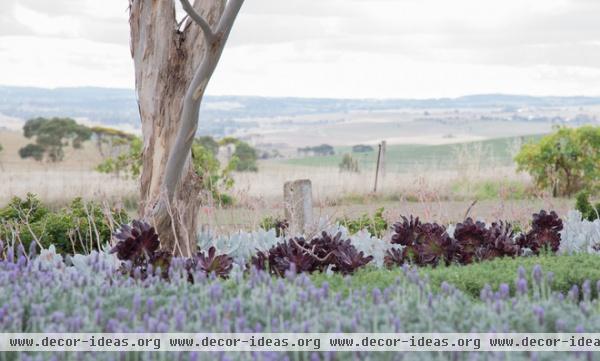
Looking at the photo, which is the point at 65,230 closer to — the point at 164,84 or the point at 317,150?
the point at 164,84

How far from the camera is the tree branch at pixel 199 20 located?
5430 mm

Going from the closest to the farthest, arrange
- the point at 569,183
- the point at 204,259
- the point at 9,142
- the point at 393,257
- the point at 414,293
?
the point at 414,293
the point at 204,259
the point at 393,257
the point at 569,183
the point at 9,142

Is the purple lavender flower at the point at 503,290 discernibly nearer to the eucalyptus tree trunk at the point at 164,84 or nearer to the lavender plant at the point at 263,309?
the lavender plant at the point at 263,309

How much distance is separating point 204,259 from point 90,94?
385 ft

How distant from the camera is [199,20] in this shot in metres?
5.48

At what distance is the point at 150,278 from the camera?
155 inches

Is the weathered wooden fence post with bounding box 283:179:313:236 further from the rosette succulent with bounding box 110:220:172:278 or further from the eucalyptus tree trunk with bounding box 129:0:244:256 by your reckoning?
the rosette succulent with bounding box 110:220:172:278

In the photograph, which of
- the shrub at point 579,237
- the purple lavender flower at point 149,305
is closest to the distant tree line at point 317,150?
the shrub at point 579,237

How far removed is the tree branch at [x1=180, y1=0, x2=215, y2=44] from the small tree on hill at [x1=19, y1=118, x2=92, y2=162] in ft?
119

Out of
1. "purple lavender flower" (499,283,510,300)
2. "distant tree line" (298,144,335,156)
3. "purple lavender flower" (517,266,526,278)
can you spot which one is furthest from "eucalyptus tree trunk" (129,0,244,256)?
"distant tree line" (298,144,335,156)

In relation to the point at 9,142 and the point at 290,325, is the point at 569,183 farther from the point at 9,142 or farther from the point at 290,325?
the point at 9,142

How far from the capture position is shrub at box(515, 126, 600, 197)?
17203 millimetres

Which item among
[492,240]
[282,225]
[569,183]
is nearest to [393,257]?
[492,240]

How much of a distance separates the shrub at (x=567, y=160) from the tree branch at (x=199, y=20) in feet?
41.5
